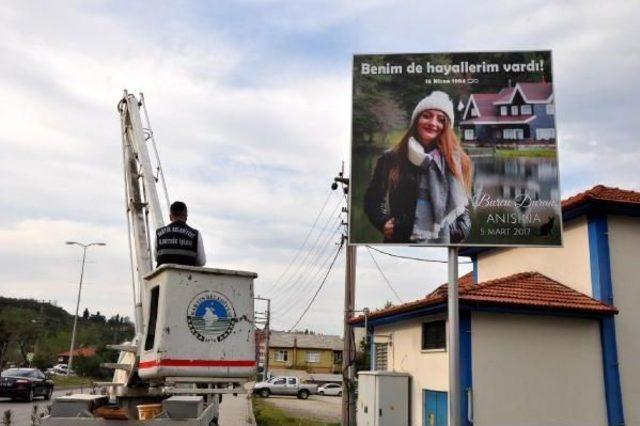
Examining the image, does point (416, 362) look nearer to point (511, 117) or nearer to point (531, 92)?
point (511, 117)

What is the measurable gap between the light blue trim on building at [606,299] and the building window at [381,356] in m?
5.99

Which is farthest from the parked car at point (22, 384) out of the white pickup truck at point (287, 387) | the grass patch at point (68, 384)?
the white pickup truck at point (287, 387)

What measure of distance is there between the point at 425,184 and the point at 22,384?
18.4 metres

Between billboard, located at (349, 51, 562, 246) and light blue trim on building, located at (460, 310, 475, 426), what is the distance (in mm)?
2848

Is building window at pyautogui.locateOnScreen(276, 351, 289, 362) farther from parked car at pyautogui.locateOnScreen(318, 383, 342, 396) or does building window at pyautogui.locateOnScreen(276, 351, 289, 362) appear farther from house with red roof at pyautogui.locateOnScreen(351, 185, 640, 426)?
house with red roof at pyautogui.locateOnScreen(351, 185, 640, 426)

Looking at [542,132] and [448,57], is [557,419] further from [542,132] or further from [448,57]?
[448,57]

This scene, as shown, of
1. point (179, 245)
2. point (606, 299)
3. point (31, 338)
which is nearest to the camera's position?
point (179, 245)

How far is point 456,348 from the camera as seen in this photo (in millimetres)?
11117

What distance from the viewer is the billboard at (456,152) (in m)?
11.3

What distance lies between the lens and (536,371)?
1352cm

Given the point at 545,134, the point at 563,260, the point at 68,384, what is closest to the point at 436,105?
the point at 545,134

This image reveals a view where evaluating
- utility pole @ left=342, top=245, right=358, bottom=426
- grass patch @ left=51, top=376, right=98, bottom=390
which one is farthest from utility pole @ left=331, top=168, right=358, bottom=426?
grass patch @ left=51, top=376, right=98, bottom=390

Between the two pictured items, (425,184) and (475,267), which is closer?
(425,184)

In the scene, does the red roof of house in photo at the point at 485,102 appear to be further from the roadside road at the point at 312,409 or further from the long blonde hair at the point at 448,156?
the roadside road at the point at 312,409
